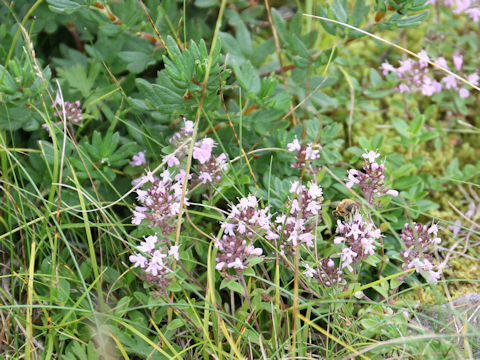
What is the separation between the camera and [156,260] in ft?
6.06

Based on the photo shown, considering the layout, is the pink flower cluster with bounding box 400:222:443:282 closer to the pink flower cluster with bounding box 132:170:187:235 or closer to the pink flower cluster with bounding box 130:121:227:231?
the pink flower cluster with bounding box 130:121:227:231

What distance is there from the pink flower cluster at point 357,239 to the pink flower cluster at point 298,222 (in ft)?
0.39

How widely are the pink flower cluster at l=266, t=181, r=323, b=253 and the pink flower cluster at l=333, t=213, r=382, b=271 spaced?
0.39 ft

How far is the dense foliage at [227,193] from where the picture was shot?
6.38 feet

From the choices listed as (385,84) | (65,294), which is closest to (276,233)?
(65,294)

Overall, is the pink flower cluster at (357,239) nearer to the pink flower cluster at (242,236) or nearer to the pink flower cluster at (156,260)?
the pink flower cluster at (242,236)

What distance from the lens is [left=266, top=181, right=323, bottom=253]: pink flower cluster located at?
1.94 m

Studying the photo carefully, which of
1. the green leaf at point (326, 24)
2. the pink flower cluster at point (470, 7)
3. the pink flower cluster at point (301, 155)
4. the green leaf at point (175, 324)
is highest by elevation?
the green leaf at point (326, 24)

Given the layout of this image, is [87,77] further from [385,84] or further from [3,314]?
[385,84]

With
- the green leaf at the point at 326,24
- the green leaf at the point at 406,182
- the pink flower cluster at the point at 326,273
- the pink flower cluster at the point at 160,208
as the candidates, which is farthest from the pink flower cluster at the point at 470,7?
the pink flower cluster at the point at 160,208

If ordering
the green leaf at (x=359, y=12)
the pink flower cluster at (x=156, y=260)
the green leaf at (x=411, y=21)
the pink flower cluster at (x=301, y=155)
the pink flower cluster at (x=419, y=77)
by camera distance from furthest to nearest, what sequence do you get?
the pink flower cluster at (x=419, y=77), the green leaf at (x=359, y=12), the green leaf at (x=411, y=21), the pink flower cluster at (x=301, y=155), the pink flower cluster at (x=156, y=260)

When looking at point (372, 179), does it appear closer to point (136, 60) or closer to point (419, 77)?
point (419, 77)

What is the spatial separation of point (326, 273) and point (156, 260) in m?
0.66

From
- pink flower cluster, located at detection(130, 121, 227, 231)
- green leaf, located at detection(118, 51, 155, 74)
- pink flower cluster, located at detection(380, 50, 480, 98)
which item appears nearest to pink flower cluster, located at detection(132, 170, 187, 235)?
pink flower cluster, located at detection(130, 121, 227, 231)
